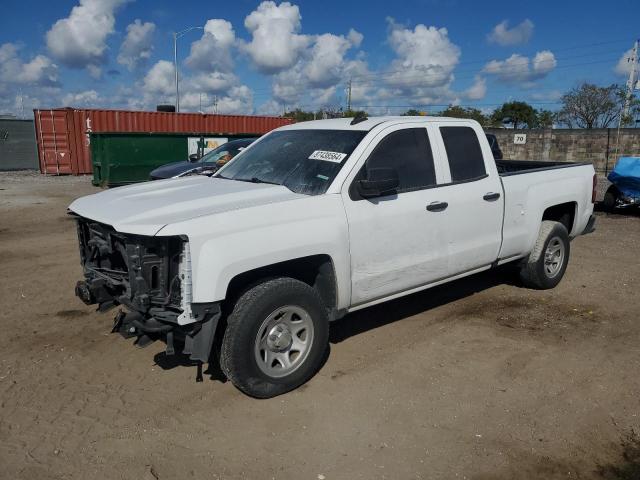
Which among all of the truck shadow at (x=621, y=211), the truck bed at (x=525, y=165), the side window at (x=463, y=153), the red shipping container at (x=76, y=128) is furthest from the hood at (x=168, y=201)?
the red shipping container at (x=76, y=128)

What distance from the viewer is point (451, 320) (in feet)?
18.2

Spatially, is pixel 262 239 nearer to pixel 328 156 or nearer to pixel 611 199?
pixel 328 156

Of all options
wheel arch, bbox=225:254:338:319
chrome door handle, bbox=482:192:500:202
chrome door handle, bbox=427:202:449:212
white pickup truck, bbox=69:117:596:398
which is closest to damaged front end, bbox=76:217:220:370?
white pickup truck, bbox=69:117:596:398

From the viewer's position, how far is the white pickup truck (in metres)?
3.52

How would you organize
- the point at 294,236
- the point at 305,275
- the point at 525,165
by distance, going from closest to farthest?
1. the point at 294,236
2. the point at 305,275
3. the point at 525,165

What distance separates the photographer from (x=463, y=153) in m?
5.21

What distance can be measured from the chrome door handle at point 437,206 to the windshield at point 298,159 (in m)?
0.82

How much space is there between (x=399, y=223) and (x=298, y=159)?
1001mm

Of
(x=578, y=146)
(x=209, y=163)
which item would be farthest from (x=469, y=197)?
(x=578, y=146)

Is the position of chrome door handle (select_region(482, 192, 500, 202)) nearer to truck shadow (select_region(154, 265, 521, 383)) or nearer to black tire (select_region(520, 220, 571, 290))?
black tire (select_region(520, 220, 571, 290))

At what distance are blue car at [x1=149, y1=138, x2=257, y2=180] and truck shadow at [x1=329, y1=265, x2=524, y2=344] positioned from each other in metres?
6.35

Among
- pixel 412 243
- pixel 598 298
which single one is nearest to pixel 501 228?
pixel 412 243

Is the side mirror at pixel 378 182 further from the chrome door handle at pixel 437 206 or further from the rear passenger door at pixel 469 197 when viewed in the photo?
the rear passenger door at pixel 469 197

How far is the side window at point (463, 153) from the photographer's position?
5.07 metres
